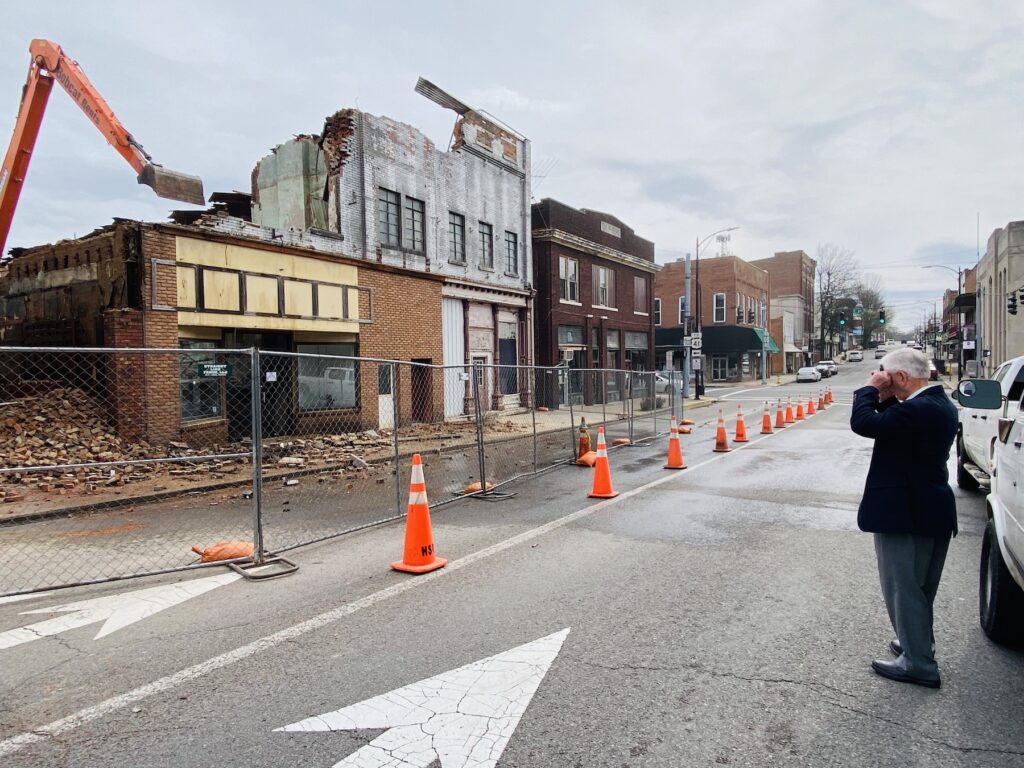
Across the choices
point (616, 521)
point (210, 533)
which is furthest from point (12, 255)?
point (616, 521)

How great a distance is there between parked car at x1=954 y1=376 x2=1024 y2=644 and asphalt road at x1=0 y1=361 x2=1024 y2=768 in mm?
185

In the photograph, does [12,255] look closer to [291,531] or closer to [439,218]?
[439,218]

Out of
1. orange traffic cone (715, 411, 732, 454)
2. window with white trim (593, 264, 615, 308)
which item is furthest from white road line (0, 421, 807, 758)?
window with white trim (593, 264, 615, 308)

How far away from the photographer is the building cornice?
26828 mm

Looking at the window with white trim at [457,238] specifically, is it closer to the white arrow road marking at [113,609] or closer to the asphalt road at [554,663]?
the asphalt road at [554,663]

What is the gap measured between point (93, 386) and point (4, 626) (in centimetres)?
979

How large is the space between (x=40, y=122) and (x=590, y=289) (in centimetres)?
2143

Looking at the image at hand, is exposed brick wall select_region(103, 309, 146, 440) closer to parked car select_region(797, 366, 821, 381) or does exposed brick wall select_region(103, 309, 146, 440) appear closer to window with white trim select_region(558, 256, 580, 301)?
window with white trim select_region(558, 256, 580, 301)

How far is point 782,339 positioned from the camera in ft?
225

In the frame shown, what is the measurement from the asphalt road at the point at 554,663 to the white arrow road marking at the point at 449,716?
21mm

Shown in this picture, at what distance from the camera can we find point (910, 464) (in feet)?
11.7

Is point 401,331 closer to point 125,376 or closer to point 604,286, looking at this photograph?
point 125,376

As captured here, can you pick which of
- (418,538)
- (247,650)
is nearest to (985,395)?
(418,538)

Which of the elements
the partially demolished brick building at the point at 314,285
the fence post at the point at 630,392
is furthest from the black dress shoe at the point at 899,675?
the fence post at the point at 630,392
